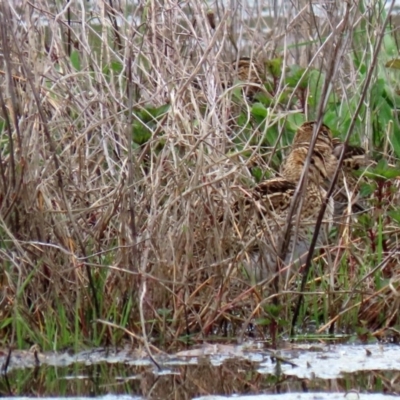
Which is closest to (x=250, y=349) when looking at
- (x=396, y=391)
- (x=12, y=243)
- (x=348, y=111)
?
(x=396, y=391)

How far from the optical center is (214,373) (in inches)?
160

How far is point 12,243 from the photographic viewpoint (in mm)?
4480

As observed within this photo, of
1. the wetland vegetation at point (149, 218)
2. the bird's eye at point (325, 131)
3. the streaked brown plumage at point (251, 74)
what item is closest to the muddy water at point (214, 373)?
the wetland vegetation at point (149, 218)

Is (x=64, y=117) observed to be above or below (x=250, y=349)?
above

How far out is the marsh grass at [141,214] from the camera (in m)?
4.32

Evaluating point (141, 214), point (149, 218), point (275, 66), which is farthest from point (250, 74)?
point (149, 218)

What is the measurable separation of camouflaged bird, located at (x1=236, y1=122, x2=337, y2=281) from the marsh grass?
7 centimetres

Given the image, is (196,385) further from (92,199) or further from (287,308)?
(92,199)

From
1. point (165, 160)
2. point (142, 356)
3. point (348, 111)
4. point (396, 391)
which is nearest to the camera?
point (396, 391)

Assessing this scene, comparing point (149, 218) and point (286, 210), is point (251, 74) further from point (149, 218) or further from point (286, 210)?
point (149, 218)

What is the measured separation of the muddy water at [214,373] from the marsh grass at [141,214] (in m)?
0.09

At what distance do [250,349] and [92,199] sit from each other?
92 cm

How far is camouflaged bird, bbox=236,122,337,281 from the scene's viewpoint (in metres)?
4.63

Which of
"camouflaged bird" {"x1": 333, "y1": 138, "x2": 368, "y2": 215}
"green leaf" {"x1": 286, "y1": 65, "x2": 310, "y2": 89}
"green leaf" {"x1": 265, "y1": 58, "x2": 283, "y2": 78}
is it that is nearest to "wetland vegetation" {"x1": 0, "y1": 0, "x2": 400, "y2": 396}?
"camouflaged bird" {"x1": 333, "y1": 138, "x2": 368, "y2": 215}
